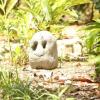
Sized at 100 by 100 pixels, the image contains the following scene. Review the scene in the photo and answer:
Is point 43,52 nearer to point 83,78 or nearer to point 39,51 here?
point 39,51

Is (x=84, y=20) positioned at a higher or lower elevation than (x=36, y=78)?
higher

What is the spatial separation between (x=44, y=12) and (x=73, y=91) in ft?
9.75

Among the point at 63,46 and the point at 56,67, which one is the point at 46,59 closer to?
the point at 56,67

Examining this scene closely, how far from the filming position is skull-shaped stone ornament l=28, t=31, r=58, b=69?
5488mm

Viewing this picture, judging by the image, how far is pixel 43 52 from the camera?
18.0 feet

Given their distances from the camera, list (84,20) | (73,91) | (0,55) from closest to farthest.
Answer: (73,91) → (0,55) → (84,20)

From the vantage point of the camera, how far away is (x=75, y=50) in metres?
6.54

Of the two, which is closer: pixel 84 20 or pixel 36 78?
pixel 36 78

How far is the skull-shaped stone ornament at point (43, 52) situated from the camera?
549 centimetres

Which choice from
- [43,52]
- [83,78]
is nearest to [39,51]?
[43,52]

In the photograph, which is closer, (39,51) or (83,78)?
(83,78)

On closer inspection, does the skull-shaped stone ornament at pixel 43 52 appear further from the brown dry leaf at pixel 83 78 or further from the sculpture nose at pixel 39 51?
the brown dry leaf at pixel 83 78

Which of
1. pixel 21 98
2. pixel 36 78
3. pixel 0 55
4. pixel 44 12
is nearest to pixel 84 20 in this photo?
pixel 44 12

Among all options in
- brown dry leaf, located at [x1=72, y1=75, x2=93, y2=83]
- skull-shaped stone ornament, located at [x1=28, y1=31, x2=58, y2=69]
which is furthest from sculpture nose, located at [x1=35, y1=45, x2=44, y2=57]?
brown dry leaf, located at [x1=72, y1=75, x2=93, y2=83]
